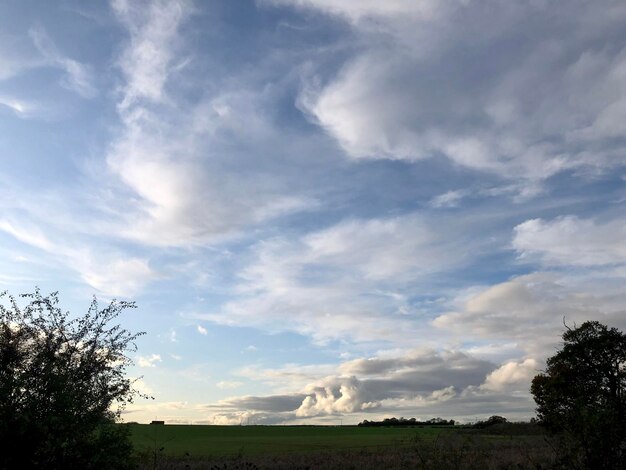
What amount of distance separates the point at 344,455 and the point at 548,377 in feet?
118

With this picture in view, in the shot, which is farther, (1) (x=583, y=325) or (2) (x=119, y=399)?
(1) (x=583, y=325)

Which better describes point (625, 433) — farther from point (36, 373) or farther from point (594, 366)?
point (594, 366)

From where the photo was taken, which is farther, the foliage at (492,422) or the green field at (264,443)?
the foliage at (492,422)

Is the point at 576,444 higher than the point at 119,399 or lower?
lower

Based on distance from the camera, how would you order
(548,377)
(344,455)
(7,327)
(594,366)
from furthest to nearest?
(548,377) < (594,366) < (344,455) < (7,327)

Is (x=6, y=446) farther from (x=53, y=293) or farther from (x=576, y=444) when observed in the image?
(x=53, y=293)

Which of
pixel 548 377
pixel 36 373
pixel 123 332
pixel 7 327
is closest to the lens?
pixel 36 373

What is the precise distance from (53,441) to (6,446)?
1197 mm

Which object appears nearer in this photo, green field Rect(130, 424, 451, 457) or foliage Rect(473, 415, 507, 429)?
green field Rect(130, 424, 451, 457)

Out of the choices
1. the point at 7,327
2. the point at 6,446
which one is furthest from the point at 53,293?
the point at 6,446

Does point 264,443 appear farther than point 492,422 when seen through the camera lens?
No

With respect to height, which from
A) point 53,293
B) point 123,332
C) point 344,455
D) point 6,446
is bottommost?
point 344,455

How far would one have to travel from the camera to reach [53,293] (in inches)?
1521

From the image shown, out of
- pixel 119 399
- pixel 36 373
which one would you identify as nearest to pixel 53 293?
pixel 119 399
